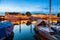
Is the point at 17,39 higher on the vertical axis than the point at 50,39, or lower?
lower

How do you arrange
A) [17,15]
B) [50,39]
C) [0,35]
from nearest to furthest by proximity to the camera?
1. [50,39]
2. [0,35]
3. [17,15]

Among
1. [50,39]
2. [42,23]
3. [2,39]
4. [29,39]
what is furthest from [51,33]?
[42,23]

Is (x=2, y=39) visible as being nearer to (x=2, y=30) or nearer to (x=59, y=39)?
(x=2, y=30)

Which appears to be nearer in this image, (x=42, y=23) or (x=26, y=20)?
(x=42, y=23)

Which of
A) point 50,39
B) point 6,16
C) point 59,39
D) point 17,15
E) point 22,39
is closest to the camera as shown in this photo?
point 59,39

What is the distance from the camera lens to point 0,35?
1316cm

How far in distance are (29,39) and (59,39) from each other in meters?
8.91

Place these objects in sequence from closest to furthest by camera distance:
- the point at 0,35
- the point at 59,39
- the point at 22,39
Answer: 1. the point at 59,39
2. the point at 0,35
3. the point at 22,39

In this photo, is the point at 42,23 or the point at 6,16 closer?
the point at 42,23

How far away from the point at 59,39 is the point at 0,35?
15.1ft

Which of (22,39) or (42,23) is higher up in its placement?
(42,23)

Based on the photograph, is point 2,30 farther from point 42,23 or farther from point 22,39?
point 42,23

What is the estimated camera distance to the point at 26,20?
5162cm

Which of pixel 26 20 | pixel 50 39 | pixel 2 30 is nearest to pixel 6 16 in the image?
pixel 26 20
